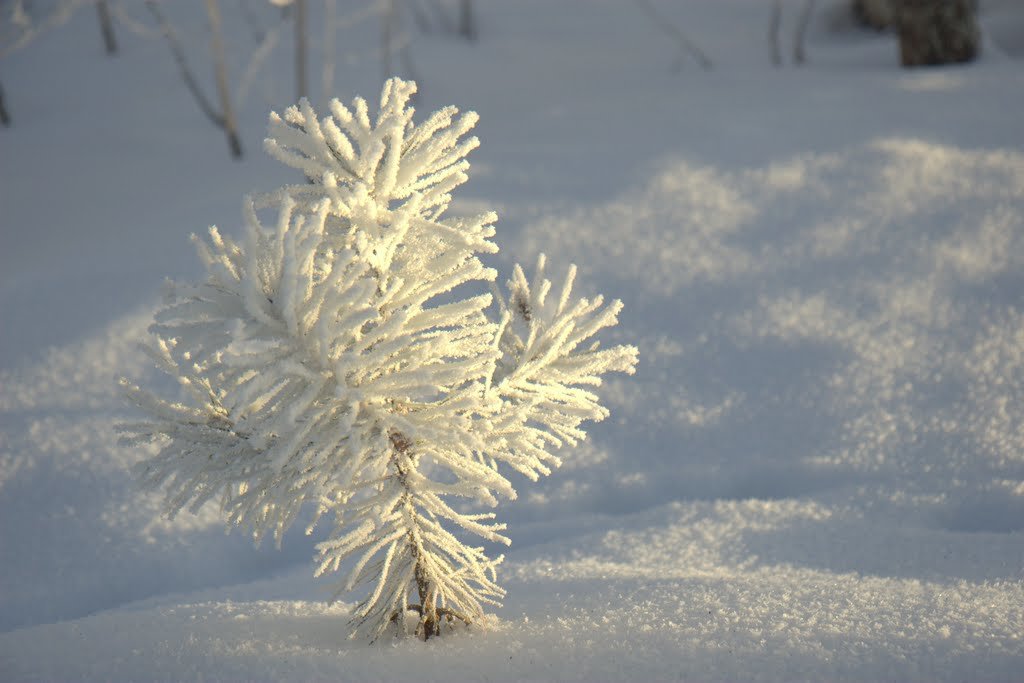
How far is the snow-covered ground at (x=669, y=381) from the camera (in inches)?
54.4

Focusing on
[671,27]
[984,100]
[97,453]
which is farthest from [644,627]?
[671,27]

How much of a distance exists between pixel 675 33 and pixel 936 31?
52.1 inches

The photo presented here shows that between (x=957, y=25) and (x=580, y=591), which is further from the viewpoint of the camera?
(x=957, y=25)

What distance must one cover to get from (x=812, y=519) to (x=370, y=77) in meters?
3.27

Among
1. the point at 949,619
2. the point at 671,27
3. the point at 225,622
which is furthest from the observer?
the point at 671,27

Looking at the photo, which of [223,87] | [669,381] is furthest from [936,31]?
[223,87]

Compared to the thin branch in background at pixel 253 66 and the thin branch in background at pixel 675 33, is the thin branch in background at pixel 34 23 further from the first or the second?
the thin branch in background at pixel 675 33

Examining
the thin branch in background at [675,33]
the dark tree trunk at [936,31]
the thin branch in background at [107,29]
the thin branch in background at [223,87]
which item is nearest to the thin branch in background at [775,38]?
the thin branch in background at [675,33]

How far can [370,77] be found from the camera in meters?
4.34

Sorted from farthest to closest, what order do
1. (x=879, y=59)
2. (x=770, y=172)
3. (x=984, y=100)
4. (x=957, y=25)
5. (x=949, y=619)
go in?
(x=879, y=59)
(x=957, y=25)
(x=984, y=100)
(x=770, y=172)
(x=949, y=619)

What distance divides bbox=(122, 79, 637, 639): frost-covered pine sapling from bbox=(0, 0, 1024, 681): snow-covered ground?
0.73 feet

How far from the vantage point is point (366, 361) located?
1.11 m

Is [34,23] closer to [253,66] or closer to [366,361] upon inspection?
[253,66]

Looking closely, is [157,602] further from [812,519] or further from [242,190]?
[242,190]
